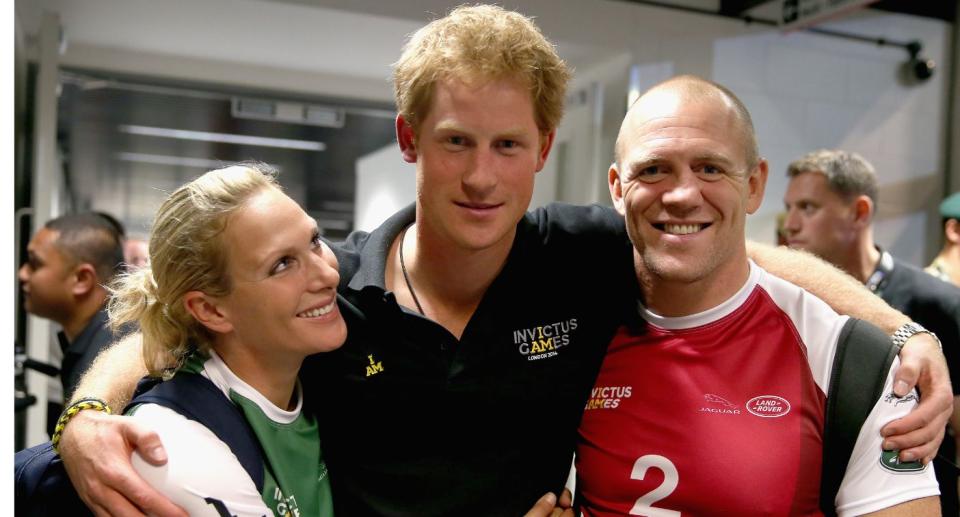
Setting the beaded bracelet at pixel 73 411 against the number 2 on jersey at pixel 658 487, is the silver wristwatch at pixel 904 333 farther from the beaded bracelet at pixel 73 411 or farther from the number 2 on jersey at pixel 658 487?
the beaded bracelet at pixel 73 411

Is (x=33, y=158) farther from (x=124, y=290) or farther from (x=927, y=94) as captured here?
(x=927, y=94)

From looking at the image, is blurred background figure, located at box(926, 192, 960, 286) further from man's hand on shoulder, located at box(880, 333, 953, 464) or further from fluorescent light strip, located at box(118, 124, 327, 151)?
fluorescent light strip, located at box(118, 124, 327, 151)

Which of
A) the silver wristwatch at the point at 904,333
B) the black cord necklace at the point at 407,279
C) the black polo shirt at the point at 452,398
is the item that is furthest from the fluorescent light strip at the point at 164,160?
the silver wristwatch at the point at 904,333

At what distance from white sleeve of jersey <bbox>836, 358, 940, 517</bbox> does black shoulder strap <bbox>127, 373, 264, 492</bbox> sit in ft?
3.67

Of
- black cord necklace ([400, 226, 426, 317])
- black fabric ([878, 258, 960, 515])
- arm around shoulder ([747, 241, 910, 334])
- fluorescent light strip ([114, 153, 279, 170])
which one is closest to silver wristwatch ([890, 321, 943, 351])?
arm around shoulder ([747, 241, 910, 334])

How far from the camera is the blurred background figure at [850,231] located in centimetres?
318

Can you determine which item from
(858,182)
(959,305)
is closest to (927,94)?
(858,182)

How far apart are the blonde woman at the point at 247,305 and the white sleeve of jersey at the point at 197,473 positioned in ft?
0.33

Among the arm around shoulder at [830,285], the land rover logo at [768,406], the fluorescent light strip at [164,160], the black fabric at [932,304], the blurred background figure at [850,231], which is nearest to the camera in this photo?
the land rover logo at [768,406]

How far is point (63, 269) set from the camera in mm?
3658

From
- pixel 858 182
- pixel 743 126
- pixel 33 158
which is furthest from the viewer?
pixel 33 158

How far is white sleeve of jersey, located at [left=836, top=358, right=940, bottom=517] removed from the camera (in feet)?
5.08

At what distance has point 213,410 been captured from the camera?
148cm

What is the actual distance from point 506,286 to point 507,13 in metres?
0.61
